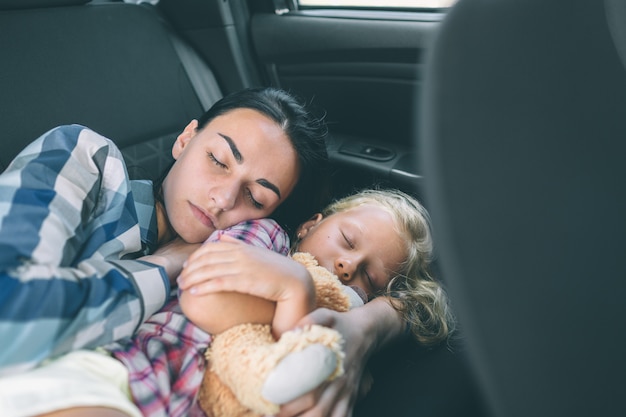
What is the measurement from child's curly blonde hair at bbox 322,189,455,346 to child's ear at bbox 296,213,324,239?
Result: 5 cm

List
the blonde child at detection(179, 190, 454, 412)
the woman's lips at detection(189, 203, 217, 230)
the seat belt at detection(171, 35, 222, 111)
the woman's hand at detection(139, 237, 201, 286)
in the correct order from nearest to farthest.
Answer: the blonde child at detection(179, 190, 454, 412) < the woman's hand at detection(139, 237, 201, 286) < the woman's lips at detection(189, 203, 217, 230) < the seat belt at detection(171, 35, 222, 111)

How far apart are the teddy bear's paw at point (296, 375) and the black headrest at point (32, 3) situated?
1.20 metres

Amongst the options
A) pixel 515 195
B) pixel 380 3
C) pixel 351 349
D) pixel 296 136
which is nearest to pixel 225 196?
pixel 296 136

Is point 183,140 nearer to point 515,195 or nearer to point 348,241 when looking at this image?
point 348,241

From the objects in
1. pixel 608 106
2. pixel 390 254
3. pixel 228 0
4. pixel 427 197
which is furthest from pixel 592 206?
pixel 228 0

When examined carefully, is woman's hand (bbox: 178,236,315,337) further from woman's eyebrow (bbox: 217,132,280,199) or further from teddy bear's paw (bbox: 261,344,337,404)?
woman's eyebrow (bbox: 217,132,280,199)

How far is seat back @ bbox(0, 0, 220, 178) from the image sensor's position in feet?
4.30

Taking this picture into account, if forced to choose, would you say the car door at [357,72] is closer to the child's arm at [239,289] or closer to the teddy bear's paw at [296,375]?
the child's arm at [239,289]

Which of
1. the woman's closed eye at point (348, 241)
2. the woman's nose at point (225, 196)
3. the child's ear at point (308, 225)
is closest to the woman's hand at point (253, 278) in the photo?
the woman's nose at point (225, 196)

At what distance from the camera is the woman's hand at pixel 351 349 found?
786 millimetres

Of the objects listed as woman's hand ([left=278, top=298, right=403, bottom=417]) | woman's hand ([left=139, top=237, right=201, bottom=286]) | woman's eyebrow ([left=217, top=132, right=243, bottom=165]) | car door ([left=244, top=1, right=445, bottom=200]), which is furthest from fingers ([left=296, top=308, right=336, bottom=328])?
car door ([left=244, top=1, right=445, bottom=200])

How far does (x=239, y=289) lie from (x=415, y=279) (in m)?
0.63

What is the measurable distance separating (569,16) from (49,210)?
0.82 meters

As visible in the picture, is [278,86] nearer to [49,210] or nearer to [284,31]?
[284,31]
